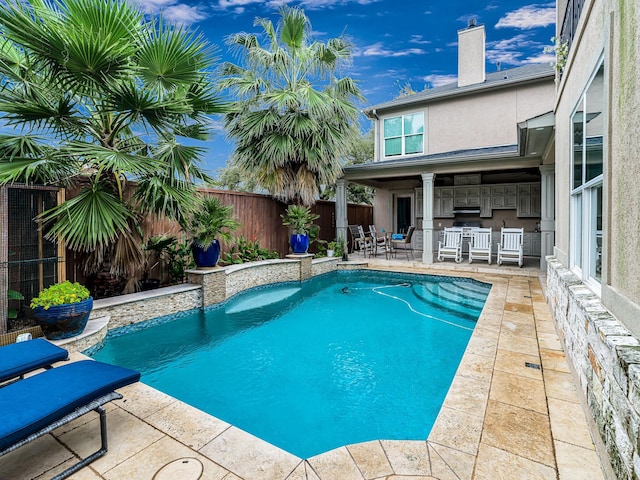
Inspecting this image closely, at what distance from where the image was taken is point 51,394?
200cm

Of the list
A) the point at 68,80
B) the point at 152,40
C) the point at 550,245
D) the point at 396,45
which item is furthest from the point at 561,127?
the point at 396,45

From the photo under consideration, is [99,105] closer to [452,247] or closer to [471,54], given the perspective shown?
[452,247]

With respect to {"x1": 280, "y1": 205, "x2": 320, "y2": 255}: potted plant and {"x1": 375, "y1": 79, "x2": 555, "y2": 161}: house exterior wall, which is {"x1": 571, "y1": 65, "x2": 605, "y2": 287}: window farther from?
{"x1": 375, "y1": 79, "x2": 555, "y2": 161}: house exterior wall

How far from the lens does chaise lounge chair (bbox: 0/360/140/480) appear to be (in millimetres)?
1721

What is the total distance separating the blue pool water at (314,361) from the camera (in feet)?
9.52

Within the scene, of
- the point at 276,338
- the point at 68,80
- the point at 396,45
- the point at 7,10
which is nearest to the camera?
the point at 7,10

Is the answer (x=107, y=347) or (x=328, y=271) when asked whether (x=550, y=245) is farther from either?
(x=107, y=347)

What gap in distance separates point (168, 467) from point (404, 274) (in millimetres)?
8083

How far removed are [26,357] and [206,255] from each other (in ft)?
13.4

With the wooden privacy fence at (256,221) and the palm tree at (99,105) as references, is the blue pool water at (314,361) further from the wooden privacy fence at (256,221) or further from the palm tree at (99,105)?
the wooden privacy fence at (256,221)

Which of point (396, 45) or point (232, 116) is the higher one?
point (396, 45)

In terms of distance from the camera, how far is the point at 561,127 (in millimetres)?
4781

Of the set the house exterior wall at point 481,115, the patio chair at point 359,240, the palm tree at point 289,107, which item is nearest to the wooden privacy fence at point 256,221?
the palm tree at point 289,107

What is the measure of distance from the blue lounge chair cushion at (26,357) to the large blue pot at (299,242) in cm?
682
